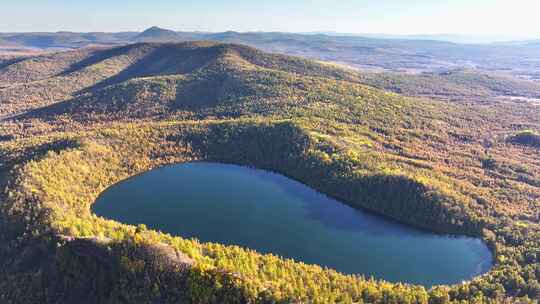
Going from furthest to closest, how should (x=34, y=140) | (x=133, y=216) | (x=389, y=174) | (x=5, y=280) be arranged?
(x=34, y=140), (x=389, y=174), (x=133, y=216), (x=5, y=280)

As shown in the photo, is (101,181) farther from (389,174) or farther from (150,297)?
(389,174)

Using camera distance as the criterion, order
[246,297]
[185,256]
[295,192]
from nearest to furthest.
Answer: [246,297] < [185,256] < [295,192]

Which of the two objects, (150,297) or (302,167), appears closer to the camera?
(150,297)

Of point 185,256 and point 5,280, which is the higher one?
point 185,256

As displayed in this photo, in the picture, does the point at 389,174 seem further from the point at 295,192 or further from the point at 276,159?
the point at 276,159

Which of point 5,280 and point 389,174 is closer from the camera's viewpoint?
point 5,280

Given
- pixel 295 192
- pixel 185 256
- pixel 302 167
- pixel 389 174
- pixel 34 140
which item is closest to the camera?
pixel 185 256

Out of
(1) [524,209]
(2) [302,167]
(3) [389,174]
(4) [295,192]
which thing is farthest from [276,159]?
(1) [524,209]

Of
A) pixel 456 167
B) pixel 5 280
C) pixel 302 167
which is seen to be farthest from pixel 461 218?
pixel 5 280

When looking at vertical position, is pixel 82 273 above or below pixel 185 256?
below
